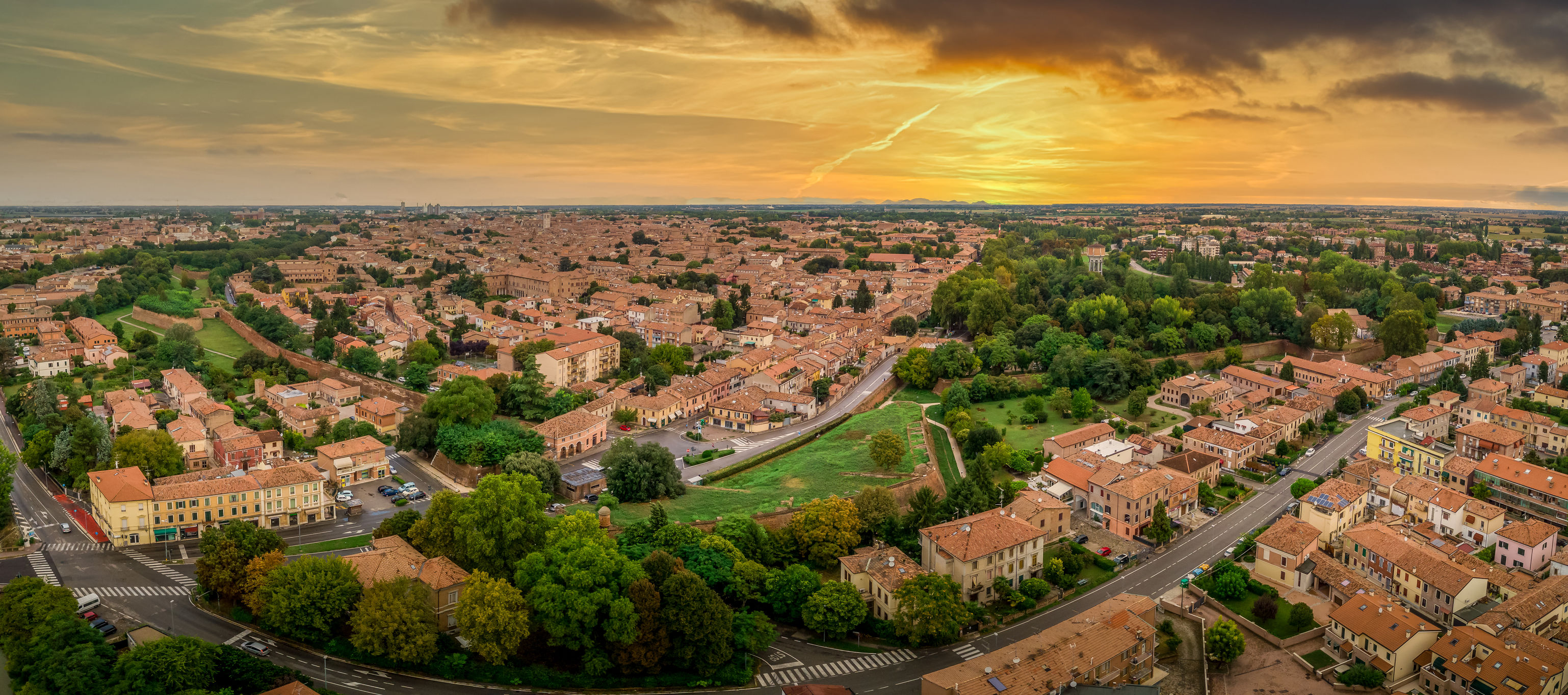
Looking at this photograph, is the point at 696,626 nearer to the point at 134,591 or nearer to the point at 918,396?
the point at 134,591

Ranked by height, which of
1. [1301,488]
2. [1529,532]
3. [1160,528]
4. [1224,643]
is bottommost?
[1224,643]

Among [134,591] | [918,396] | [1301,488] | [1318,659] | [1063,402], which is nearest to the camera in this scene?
[1318,659]

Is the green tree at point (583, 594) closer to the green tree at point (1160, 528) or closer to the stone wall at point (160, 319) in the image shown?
the green tree at point (1160, 528)

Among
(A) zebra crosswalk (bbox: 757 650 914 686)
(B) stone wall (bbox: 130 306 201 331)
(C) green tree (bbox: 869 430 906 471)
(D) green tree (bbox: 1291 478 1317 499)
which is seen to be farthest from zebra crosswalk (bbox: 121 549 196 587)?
(B) stone wall (bbox: 130 306 201 331)

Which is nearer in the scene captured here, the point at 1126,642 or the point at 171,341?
the point at 1126,642

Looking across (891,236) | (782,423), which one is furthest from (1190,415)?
(891,236)

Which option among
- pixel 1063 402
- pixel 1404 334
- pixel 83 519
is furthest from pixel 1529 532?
pixel 83 519

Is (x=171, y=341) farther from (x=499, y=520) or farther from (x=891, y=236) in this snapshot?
(x=891, y=236)

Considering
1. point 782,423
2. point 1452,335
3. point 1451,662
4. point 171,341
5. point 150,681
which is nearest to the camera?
point 150,681
